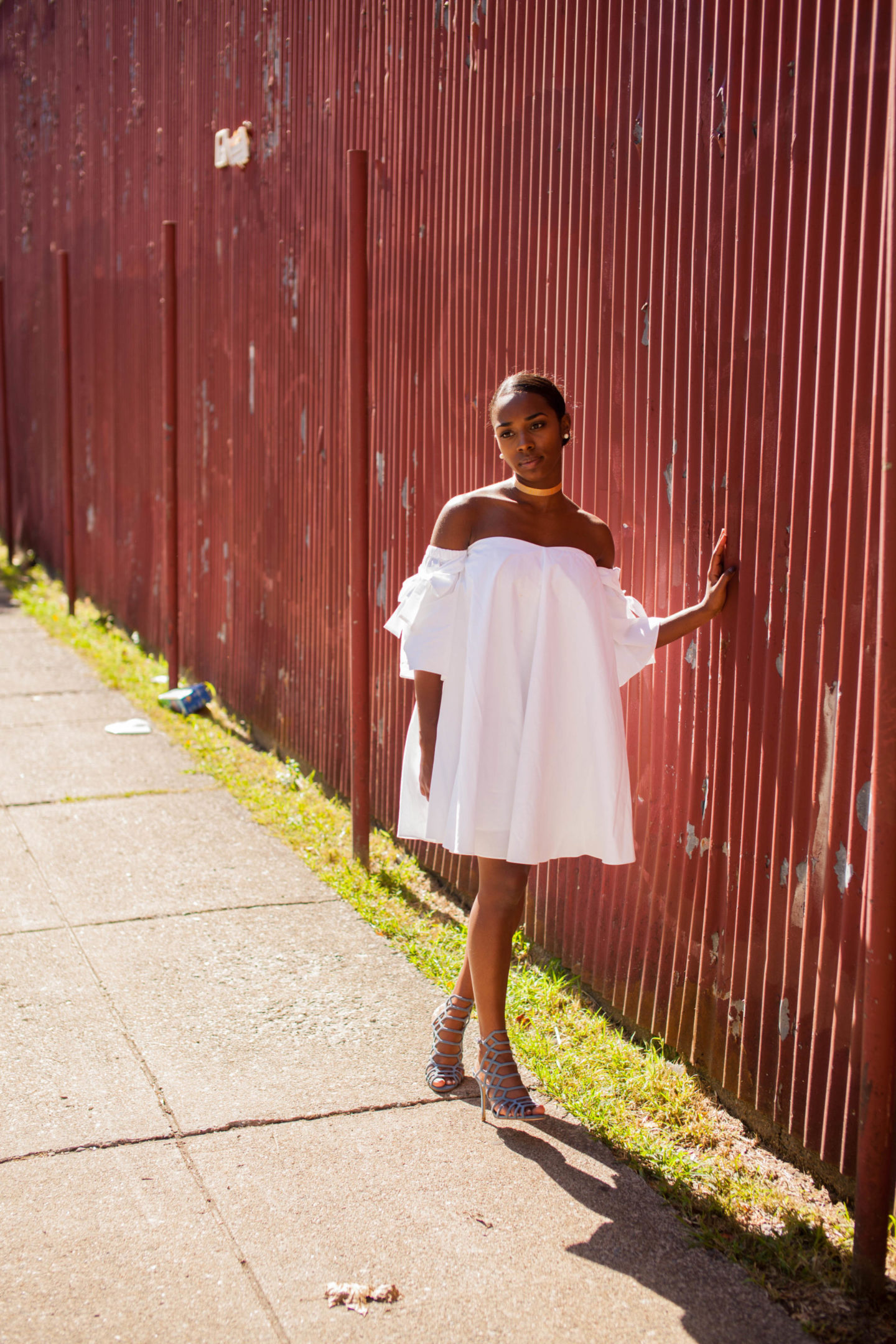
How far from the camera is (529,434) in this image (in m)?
3.05

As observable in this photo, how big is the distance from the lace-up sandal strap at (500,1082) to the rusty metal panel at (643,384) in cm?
48

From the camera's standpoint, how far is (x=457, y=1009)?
3322 millimetres

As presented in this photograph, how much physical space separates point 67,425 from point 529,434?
7323mm

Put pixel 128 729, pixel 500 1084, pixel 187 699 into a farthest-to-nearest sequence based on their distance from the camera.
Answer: pixel 187 699, pixel 128 729, pixel 500 1084

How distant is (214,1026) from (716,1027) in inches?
52.0

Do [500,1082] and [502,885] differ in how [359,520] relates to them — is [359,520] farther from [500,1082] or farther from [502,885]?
[500,1082]

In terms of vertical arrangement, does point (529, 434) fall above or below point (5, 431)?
below

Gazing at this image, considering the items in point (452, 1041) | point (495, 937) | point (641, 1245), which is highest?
point (495, 937)

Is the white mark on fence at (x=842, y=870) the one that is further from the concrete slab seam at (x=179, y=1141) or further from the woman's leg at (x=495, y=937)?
the concrete slab seam at (x=179, y=1141)

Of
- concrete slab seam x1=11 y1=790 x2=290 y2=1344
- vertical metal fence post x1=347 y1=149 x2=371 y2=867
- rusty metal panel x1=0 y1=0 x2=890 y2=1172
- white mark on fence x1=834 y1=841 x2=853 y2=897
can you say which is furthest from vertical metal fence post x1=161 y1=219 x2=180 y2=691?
white mark on fence x1=834 y1=841 x2=853 y2=897

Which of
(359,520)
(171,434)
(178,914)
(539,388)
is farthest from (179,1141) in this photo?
(171,434)

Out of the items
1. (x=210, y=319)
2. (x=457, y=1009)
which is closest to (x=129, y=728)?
(x=210, y=319)

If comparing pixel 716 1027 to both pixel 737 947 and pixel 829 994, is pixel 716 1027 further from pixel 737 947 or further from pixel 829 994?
pixel 829 994

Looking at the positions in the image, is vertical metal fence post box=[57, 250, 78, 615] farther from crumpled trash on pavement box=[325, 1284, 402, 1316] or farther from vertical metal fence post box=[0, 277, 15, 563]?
crumpled trash on pavement box=[325, 1284, 402, 1316]
